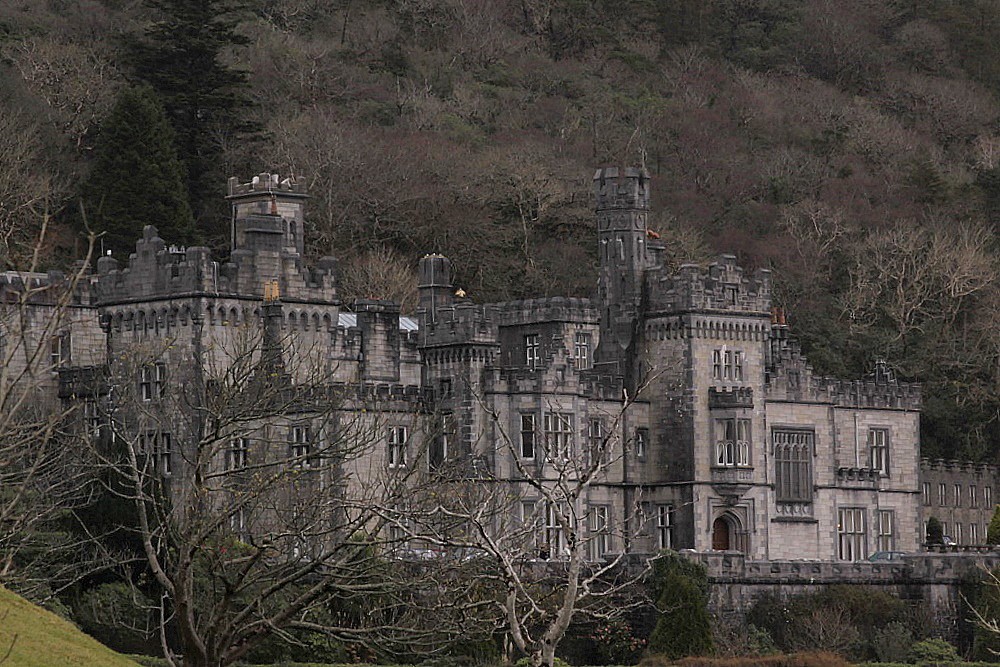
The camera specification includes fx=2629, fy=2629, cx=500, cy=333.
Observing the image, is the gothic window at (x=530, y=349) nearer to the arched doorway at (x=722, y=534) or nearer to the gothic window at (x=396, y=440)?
the gothic window at (x=396, y=440)

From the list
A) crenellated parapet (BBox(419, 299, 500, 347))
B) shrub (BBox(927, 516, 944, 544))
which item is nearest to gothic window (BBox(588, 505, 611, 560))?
crenellated parapet (BBox(419, 299, 500, 347))

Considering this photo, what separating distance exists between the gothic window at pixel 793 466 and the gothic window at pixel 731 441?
65.9 inches

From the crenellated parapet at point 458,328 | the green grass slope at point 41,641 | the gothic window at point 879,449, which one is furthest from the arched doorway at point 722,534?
the green grass slope at point 41,641

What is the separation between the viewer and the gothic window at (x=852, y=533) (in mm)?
85500

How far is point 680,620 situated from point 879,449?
61.7 ft

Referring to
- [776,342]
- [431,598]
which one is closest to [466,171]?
[776,342]

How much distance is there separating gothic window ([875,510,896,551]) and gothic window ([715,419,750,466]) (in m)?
6.92

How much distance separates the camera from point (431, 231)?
109312 mm

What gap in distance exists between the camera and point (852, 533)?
85812 millimetres

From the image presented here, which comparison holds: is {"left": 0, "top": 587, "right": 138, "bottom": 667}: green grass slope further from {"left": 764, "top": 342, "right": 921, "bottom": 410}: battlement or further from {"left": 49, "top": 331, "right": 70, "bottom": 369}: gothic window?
{"left": 764, "top": 342, "right": 921, "bottom": 410}: battlement

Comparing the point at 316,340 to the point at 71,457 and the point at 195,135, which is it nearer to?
the point at 71,457

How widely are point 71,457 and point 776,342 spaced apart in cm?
2746

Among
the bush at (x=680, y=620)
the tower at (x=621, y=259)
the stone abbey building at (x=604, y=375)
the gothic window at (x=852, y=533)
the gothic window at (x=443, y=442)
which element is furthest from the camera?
the gothic window at (x=852, y=533)

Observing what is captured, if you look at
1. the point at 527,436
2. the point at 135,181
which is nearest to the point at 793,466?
the point at 527,436
